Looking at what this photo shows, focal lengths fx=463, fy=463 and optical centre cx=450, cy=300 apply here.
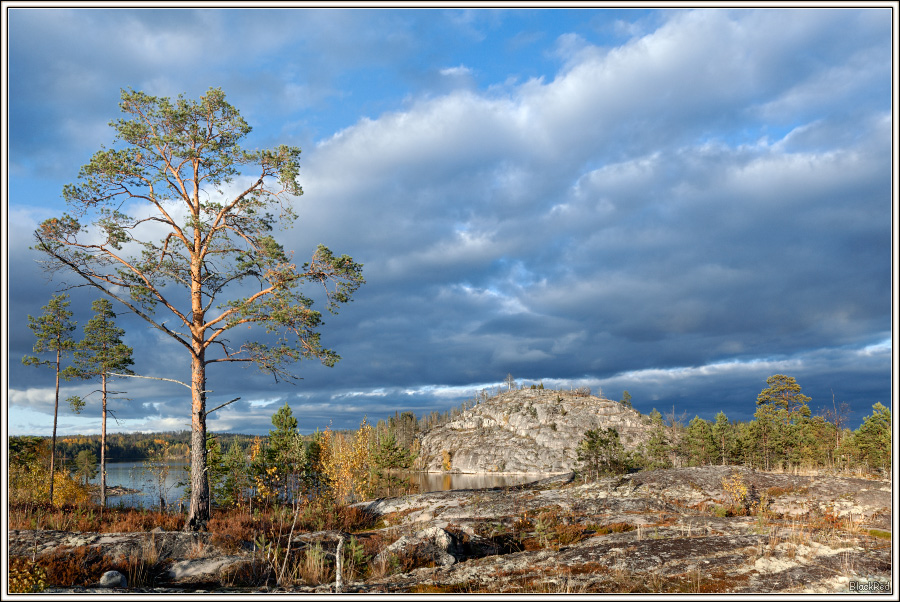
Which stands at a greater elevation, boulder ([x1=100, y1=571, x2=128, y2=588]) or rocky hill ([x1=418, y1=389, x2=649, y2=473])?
boulder ([x1=100, y1=571, x2=128, y2=588])

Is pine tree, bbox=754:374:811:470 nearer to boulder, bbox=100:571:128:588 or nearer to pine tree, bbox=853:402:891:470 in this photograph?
pine tree, bbox=853:402:891:470

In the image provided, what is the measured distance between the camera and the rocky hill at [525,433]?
5748 inches

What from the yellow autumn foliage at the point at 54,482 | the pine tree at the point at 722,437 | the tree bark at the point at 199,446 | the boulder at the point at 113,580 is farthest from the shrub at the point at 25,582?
Answer: the pine tree at the point at 722,437

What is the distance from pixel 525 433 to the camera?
159375 mm

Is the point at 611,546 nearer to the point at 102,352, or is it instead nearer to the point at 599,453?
the point at 599,453

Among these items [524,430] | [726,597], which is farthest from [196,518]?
[524,430]

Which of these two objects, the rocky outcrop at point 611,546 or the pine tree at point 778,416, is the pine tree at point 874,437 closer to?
→ the pine tree at point 778,416

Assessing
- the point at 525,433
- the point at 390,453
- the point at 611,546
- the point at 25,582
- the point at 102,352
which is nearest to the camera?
the point at 25,582

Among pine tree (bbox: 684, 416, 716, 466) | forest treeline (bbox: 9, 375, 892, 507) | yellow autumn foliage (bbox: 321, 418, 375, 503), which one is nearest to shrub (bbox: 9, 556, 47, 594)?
forest treeline (bbox: 9, 375, 892, 507)

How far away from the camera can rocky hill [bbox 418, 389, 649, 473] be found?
146 metres

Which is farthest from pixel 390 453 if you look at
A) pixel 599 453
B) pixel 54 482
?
pixel 54 482

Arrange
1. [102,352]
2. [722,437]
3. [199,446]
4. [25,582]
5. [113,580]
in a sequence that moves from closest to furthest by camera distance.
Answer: [25,582] → [113,580] → [199,446] → [102,352] → [722,437]

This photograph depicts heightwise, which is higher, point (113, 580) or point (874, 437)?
point (113, 580)

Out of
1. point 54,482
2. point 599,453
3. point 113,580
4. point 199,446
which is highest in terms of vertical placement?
point 199,446
